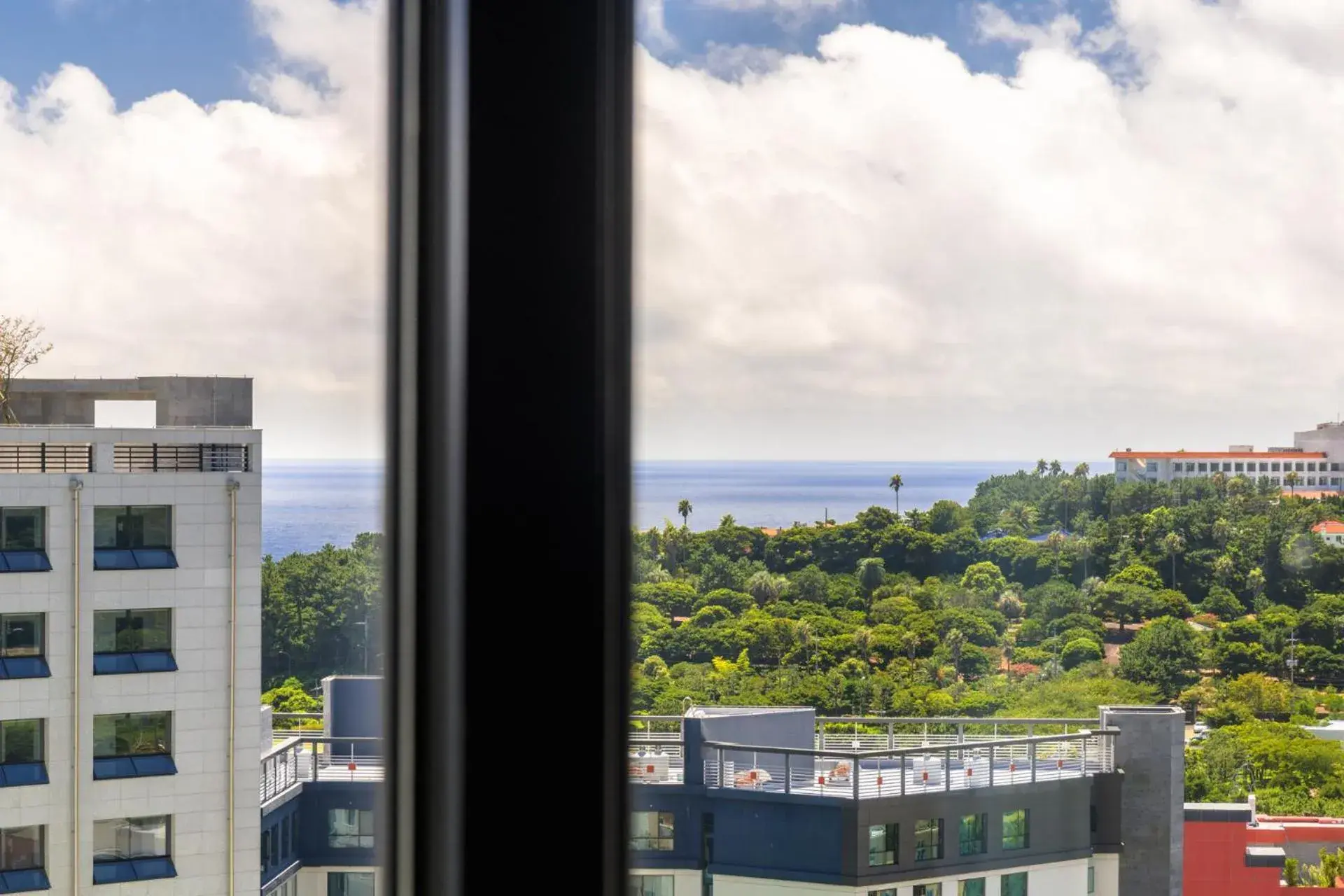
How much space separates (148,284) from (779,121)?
0.63 m

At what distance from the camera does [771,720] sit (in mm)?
1093

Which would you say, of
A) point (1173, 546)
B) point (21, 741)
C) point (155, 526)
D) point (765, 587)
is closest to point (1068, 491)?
point (1173, 546)

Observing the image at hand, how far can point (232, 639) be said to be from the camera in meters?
0.94

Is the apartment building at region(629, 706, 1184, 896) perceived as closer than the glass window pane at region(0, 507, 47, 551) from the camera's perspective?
No

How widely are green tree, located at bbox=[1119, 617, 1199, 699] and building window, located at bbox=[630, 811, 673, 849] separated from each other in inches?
18.6

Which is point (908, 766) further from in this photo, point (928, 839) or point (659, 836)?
point (659, 836)

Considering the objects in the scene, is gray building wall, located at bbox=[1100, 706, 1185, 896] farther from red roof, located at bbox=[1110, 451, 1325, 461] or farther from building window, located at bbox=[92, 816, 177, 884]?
building window, located at bbox=[92, 816, 177, 884]

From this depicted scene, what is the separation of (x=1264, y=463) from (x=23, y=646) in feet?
3.69

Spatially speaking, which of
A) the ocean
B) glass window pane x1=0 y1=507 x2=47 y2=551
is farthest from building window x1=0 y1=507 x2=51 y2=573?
the ocean

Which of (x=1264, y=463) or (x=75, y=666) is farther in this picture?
(x=1264, y=463)

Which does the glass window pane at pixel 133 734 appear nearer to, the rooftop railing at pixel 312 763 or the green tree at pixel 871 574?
the rooftop railing at pixel 312 763

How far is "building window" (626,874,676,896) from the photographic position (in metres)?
0.98

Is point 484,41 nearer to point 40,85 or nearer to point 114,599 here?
point 40,85

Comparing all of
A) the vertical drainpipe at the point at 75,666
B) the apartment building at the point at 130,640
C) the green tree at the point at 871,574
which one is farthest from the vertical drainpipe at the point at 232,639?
the green tree at the point at 871,574
